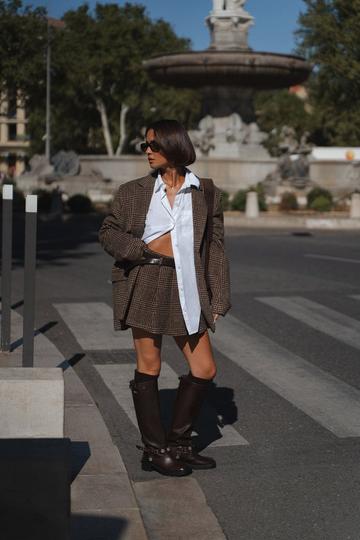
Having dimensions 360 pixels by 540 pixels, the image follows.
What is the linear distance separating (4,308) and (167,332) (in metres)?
3.48

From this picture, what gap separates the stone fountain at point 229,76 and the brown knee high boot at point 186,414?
33.1 metres

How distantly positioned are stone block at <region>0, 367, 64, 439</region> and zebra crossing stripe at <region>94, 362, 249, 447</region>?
147 centimetres

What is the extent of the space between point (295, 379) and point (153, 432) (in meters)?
2.72

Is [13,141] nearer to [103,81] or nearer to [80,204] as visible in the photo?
[103,81]

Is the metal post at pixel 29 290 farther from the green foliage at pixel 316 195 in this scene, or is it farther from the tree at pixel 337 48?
the tree at pixel 337 48

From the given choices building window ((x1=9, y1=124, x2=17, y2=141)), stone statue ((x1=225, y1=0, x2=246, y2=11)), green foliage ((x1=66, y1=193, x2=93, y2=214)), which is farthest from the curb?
building window ((x1=9, y1=124, x2=17, y2=141))

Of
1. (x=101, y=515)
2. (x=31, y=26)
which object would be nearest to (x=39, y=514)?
(x=101, y=515)

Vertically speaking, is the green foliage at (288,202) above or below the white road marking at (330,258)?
below

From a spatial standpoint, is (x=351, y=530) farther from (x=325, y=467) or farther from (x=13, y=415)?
(x=13, y=415)

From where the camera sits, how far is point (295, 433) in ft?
21.5

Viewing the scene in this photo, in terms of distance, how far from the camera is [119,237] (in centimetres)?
548

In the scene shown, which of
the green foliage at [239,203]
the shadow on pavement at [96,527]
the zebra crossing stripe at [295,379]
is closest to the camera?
the shadow on pavement at [96,527]

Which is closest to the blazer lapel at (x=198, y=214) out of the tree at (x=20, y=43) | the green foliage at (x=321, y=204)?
the green foliage at (x=321, y=204)

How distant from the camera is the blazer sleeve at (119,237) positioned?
212 inches
